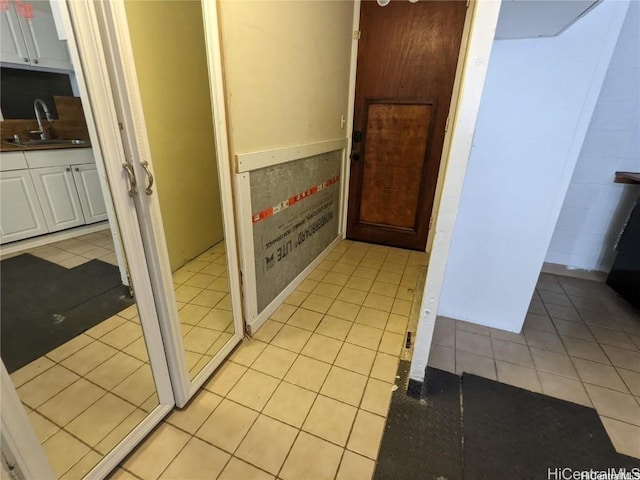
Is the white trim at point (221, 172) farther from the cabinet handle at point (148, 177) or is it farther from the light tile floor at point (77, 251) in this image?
the light tile floor at point (77, 251)

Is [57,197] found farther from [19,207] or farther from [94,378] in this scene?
[94,378]

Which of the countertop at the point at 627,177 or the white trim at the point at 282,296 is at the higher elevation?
the countertop at the point at 627,177

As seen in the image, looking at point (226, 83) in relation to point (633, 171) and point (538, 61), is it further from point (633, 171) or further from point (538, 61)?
point (633, 171)

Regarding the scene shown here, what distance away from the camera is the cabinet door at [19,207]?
141 cm

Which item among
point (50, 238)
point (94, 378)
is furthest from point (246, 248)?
point (50, 238)

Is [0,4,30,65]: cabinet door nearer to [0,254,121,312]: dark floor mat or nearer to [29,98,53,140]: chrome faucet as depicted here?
[29,98,53,140]: chrome faucet

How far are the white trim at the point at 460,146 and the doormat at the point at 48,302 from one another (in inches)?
57.8

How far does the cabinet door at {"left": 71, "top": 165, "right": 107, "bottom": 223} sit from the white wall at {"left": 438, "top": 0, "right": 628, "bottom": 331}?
187 cm

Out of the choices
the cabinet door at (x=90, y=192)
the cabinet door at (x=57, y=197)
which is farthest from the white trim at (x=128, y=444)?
the cabinet door at (x=57, y=197)

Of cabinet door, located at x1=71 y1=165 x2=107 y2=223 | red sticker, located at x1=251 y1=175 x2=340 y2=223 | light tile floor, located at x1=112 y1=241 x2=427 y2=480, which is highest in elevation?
cabinet door, located at x1=71 y1=165 x2=107 y2=223

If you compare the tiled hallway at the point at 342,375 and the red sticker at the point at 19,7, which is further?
the tiled hallway at the point at 342,375

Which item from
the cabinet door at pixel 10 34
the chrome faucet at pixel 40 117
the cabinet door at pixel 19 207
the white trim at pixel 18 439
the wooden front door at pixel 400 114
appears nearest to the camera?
the white trim at pixel 18 439

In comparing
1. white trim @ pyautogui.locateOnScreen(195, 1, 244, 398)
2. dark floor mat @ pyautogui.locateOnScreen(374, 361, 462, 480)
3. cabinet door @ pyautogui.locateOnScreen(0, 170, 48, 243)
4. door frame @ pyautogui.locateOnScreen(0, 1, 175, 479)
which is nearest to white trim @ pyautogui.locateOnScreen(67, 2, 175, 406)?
door frame @ pyautogui.locateOnScreen(0, 1, 175, 479)

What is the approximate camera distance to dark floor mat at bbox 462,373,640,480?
1166 millimetres
